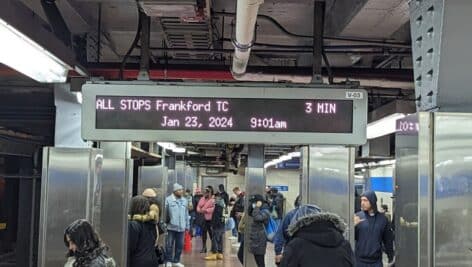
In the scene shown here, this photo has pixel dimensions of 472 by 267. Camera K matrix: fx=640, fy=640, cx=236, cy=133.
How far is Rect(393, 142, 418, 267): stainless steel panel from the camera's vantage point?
117 inches

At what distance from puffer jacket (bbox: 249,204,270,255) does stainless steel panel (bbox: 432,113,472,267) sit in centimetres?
791

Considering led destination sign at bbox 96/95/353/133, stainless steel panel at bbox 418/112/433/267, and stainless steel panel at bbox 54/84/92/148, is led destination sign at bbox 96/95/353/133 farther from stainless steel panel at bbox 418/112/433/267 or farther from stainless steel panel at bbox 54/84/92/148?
stainless steel panel at bbox 54/84/92/148

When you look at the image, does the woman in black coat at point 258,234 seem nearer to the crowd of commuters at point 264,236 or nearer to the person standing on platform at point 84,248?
the crowd of commuters at point 264,236

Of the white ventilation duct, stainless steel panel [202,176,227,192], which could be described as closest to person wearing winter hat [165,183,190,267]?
the white ventilation duct

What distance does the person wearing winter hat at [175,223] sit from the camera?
→ 12273 mm

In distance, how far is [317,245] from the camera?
12.0 ft

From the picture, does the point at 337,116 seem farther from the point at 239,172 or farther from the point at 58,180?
the point at 239,172

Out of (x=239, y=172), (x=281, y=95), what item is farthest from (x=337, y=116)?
(x=239, y=172)

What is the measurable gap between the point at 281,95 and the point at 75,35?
303cm

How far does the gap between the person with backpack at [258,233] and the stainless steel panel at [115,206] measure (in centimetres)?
319

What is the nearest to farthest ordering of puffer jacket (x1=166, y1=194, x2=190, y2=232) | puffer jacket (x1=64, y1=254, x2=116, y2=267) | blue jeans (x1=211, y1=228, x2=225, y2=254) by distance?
puffer jacket (x1=64, y1=254, x2=116, y2=267), puffer jacket (x1=166, y1=194, x2=190, y2=232), blue jeans (x1=211, y1=228, x2=225, y2=254)

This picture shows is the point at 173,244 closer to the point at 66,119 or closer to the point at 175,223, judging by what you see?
the point at 175,223

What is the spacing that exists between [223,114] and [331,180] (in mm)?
3047

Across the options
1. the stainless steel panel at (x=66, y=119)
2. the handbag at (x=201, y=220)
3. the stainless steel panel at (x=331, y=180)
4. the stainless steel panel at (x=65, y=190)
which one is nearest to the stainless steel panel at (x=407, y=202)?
the stainless steel panel at (x=65, y=190)
